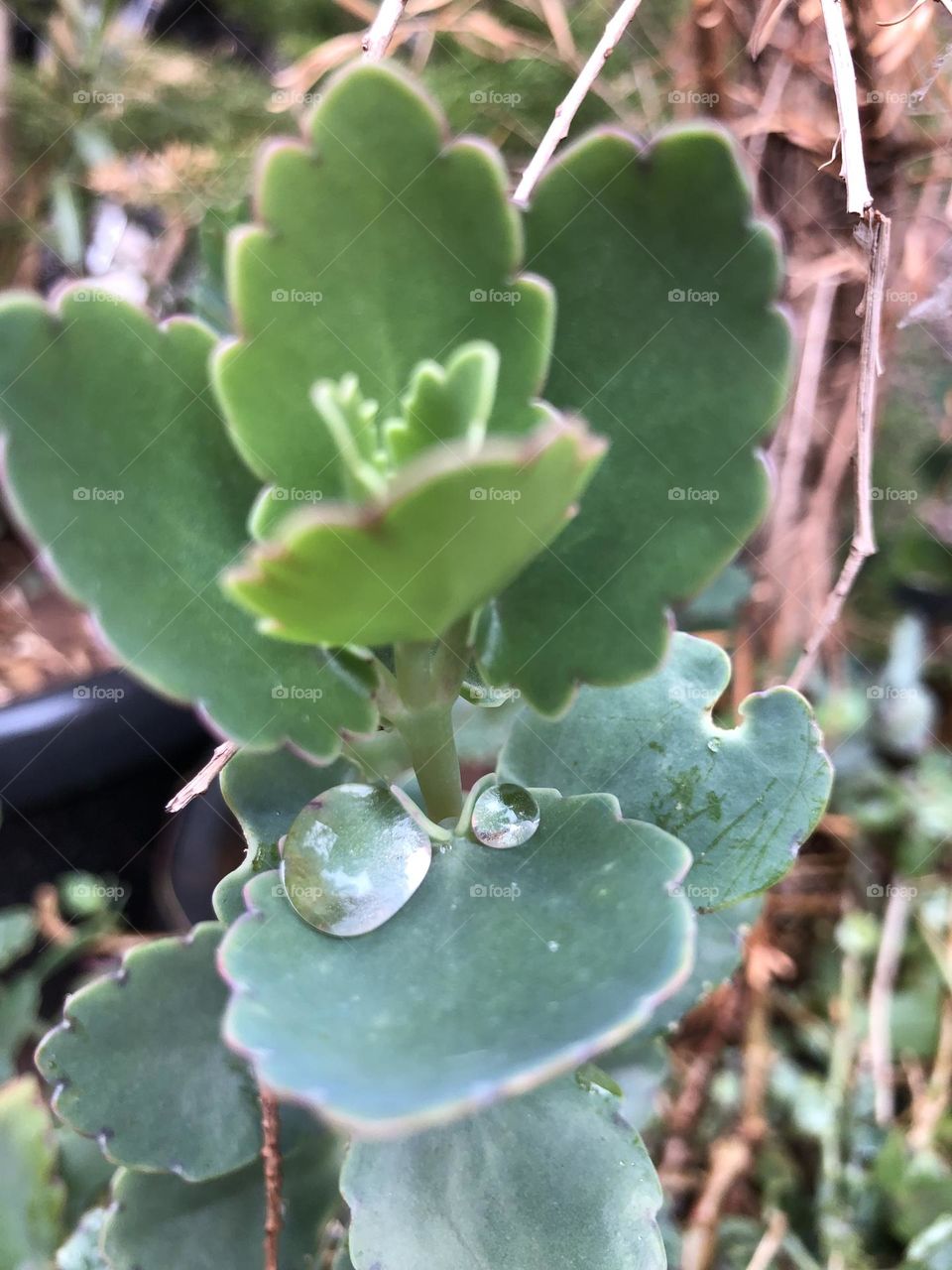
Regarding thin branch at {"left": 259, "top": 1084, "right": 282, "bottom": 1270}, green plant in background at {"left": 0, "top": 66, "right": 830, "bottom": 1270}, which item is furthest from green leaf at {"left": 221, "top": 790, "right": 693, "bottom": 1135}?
thin branch at {"left": 259, "top": 1084, "right": 282, "bottom": 1270}

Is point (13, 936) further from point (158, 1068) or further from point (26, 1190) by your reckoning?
point (158, 1068)

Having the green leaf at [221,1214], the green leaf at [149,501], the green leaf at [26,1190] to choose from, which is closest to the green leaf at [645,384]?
the green leaf at [149,501]

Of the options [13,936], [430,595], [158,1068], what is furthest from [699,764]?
[13,936]

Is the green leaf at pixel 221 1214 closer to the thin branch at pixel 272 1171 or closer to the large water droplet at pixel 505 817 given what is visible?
the thin branch at pixel 272 1171

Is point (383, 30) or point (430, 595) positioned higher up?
point (383, 30)

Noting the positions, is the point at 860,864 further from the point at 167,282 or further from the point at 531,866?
the point at 167,282

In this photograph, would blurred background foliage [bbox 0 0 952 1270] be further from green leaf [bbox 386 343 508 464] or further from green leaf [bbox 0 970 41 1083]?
green leaf [bbox 386 343 508 464]
